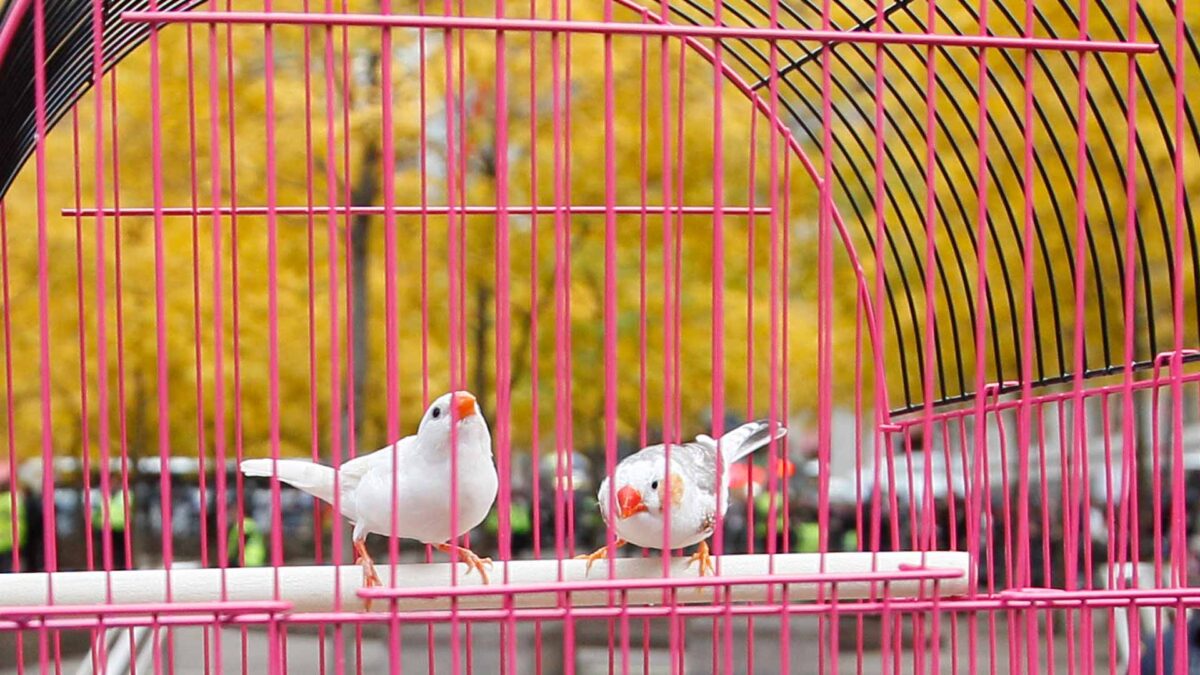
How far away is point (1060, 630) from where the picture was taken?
11.0m

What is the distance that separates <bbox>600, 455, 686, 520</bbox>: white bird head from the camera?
8.80 feet

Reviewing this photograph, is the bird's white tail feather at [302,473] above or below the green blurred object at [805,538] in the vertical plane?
above

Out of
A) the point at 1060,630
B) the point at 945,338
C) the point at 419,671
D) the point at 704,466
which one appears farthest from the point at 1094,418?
the point at 704,466

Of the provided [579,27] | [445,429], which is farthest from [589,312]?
[579,27]

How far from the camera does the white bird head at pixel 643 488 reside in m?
2.68

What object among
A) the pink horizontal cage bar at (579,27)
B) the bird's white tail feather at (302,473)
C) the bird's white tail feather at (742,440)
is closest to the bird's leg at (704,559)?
the bird's white tail feather at (742,440)

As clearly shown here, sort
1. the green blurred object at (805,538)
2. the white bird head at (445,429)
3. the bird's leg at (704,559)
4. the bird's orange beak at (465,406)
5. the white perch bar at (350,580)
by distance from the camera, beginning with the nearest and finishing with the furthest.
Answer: the white perch bar at (350,580), the bird's orange beak at (465,406), the white bird head at (445,429), the bird's leg at (704,559), the green blurred object at (805,538)

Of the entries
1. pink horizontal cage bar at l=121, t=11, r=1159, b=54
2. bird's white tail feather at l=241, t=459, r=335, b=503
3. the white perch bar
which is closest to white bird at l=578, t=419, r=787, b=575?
the white perch bar

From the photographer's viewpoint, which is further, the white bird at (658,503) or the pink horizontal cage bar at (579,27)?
the white bird at (658,503)

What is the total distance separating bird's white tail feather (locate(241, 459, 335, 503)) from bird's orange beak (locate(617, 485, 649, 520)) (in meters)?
0.51

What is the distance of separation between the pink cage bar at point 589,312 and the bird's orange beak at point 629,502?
2 centimetres

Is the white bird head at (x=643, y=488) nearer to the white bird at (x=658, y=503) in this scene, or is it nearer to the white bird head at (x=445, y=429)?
the white bird at (x=658, y=503)

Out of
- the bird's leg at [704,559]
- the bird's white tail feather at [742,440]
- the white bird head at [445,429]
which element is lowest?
the bird's leg at [704,559]

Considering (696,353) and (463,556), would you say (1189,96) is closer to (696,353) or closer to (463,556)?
(696,353)
